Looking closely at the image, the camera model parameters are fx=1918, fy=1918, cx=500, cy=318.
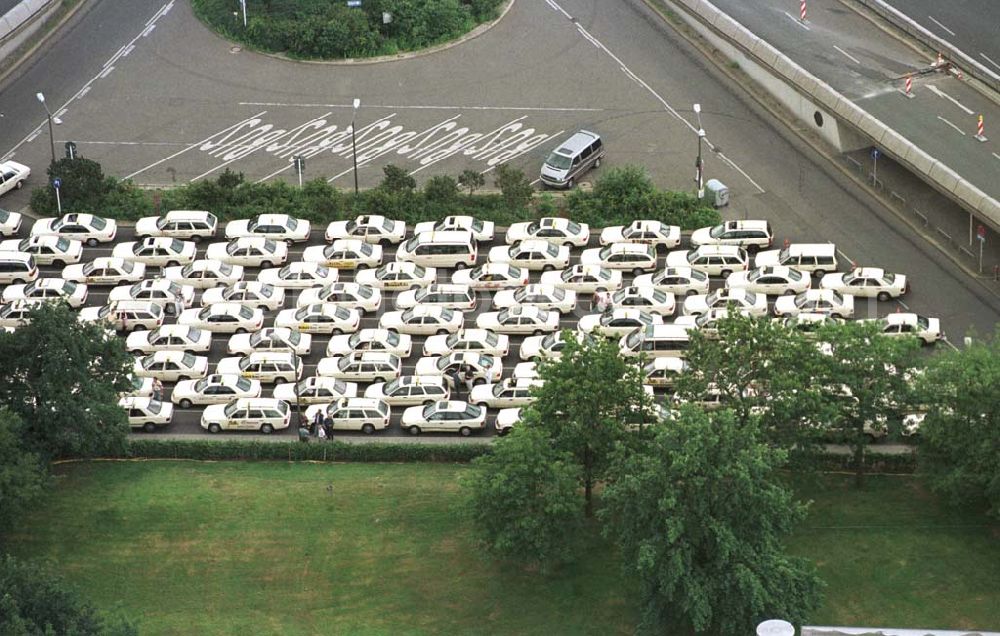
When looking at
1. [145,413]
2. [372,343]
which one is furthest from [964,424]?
[145,413]

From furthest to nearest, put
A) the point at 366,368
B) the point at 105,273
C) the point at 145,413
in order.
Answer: the point at 105,273
the point at 366,368
the point at 145,413

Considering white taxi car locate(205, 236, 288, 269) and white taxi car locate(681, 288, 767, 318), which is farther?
white taxi car locate(205, 236, 288, 269)

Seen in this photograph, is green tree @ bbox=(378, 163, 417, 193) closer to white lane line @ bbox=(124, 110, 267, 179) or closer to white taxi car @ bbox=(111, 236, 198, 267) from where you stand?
white taxi car @ bbox=(111, 236, 198, 267)

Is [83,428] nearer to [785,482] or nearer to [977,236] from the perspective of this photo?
[785,482]

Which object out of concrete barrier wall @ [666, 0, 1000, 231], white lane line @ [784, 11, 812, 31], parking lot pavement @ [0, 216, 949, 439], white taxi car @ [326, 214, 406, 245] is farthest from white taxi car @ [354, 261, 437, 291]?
white lane line @ [784, 11, 812, 31]

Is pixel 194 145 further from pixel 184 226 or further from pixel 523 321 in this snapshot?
pixel 523 321

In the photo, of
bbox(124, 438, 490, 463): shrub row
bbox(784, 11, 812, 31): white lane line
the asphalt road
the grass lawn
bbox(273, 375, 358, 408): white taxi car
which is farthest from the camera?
bbox(784, 11, 812, 31): white lane line
